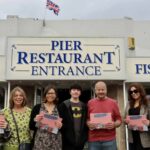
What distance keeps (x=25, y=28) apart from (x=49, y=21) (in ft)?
3.67

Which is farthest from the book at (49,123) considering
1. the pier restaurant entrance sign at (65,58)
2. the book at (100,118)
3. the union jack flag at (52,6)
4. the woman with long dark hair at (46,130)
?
the union jack flag at (52,6)

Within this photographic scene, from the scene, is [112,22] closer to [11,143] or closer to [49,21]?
[49,21]

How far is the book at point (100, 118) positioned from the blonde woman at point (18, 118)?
3.34 ft

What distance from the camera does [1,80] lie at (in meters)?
11.0

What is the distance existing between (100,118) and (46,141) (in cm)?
92

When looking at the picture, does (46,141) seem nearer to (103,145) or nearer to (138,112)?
(103,145)

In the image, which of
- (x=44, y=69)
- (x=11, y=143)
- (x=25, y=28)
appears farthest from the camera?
(x=25, y=28)

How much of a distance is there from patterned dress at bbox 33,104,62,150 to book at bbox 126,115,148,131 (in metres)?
1.15

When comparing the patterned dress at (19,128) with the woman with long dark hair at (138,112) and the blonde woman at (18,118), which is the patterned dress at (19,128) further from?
the woman with long dark hair at (138,112)

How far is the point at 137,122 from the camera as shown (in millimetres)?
5922

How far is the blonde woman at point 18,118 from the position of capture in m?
5.67

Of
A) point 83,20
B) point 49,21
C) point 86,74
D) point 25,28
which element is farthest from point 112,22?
point 86,74

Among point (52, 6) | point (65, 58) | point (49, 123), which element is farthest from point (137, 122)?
point (52, 6)

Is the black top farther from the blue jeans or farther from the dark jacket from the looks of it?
the dark jacket
